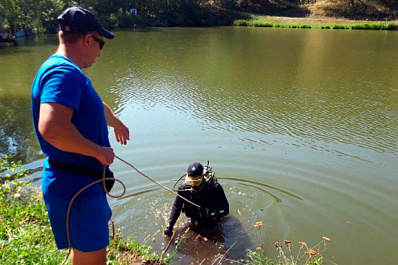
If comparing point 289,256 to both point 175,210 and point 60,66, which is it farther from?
point 60,66

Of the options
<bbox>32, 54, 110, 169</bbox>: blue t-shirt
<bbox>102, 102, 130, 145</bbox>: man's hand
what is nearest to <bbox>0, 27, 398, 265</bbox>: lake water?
<bbox>102, 102, 130, 145</bbox>: man's hand

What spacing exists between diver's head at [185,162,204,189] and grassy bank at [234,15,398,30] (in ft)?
103

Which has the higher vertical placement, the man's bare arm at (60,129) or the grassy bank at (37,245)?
the man's bare arm at (60,129)

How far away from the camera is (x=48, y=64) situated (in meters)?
1.89

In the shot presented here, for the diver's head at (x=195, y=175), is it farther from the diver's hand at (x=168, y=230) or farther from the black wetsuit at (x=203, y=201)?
the diver's hand at (x=168, y=230)

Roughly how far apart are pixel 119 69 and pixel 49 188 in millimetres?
12283

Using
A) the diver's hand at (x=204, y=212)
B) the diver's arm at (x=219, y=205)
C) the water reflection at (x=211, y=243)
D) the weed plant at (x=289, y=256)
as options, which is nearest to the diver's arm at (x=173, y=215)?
the water reflection at (x=211, y=243)

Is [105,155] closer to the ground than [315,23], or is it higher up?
closer to the ground

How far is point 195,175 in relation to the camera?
158 inches

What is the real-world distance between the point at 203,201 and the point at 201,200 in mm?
29

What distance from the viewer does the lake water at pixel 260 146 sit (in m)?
4.55

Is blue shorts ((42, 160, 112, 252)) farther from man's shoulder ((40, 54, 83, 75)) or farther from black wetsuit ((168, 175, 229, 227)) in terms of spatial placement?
black wetsuit ((168, 175, 229, 227))

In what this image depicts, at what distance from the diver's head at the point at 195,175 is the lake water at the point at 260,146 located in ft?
2.41

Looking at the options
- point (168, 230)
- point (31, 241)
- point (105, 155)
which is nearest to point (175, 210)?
point (168, 230)
